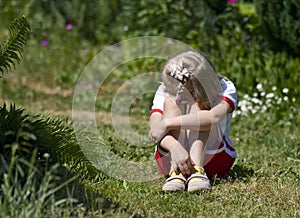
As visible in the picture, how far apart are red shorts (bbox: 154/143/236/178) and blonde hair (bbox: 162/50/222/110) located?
33 centimetres

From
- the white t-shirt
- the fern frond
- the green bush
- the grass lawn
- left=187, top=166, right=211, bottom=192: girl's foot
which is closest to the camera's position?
the grass lawn

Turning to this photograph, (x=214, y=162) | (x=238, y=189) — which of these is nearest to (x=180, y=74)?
(x=214, y=162)

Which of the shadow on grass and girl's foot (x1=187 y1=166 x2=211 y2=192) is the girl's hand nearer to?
girl's foot (x1=187 y1=166 x2=211 y2=192)

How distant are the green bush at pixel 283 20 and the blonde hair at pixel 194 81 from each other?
11.2 ft

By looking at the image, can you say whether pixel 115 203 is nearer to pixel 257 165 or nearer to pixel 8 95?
pixel 257 165

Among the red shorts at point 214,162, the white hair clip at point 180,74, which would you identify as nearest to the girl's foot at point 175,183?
the red shorts at point 214,162

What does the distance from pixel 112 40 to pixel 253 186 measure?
6.45 meters

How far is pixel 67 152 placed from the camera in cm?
385

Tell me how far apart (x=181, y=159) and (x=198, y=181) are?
18 cm

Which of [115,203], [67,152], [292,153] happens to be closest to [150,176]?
[67,152]

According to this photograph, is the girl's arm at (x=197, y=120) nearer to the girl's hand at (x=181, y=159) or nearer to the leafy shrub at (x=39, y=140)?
the girl's hand at (x=181, y=159)

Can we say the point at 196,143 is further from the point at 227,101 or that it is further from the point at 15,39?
the point at 15,39

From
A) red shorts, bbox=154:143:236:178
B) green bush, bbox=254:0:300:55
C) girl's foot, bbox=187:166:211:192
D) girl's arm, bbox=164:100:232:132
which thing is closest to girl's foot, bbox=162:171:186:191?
girl's foot, bbox=187:166:211:192

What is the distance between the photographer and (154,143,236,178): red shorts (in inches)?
165
